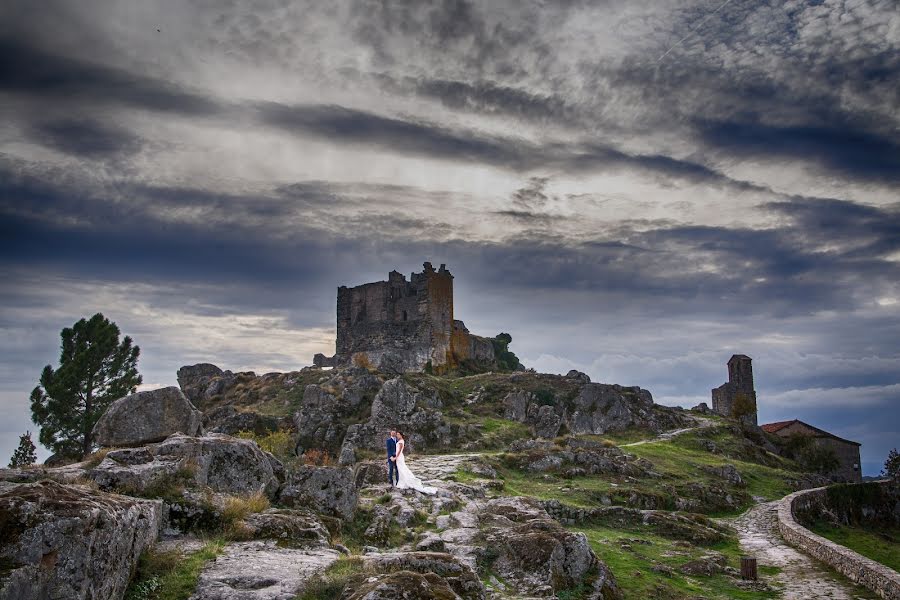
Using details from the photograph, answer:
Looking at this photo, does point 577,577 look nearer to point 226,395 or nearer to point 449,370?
point 226,395

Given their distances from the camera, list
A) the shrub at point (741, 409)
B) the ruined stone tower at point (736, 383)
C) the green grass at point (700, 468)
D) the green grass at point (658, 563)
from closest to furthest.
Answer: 1. the green grass at point (658, 563)
2. the green grass at point (700, 468)
3. the shrub at point (741, 409)
4. the ruined stone tower at point (736, 383)

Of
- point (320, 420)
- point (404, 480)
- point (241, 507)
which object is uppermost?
point (320, 420)

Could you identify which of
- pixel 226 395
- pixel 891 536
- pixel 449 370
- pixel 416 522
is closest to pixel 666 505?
pixel 416 522

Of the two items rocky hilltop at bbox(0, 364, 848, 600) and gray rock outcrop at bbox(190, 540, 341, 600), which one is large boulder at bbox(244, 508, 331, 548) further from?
gray rock outcrop at bbox(190, 540, 341, 600)

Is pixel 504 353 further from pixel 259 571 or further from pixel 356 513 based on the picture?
pixel 259 571

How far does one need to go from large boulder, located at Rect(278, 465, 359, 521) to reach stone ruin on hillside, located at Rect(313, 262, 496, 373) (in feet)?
190

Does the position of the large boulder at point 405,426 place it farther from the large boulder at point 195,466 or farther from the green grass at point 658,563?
the large boulder at point 195,466

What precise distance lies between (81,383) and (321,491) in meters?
38.8

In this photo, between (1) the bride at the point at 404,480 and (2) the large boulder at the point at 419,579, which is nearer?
(2) the large boulder at the point at 419,579

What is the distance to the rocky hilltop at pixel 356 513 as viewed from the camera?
32.3 ft

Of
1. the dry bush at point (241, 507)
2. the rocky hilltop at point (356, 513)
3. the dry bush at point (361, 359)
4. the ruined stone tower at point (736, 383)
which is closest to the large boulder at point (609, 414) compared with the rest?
the rocky hilltop at point (356, 513)

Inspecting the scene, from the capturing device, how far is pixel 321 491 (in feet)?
61.8

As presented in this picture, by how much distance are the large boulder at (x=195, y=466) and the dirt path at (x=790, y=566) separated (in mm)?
16434

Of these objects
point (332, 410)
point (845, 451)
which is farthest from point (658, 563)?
point (845, 451)
